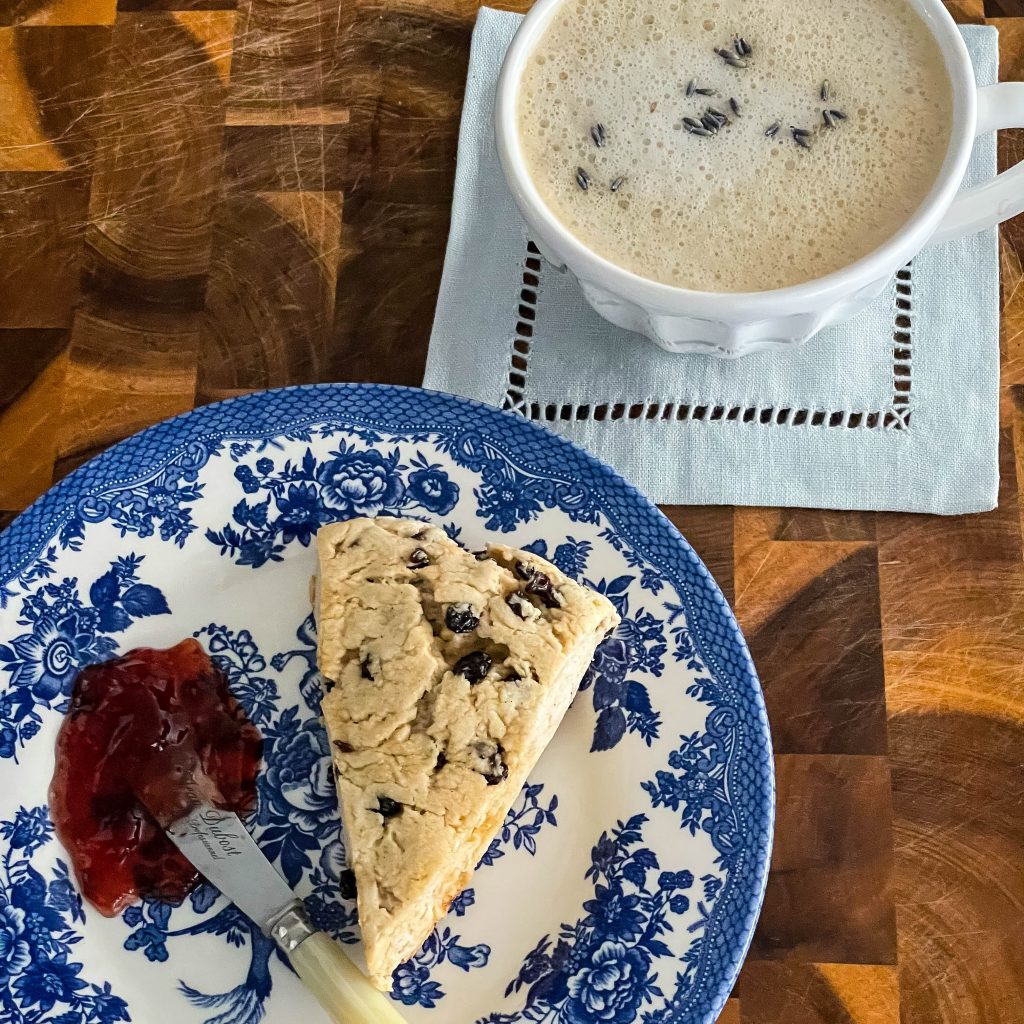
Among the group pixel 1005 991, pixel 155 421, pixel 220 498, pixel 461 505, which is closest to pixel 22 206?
pixel 155 421

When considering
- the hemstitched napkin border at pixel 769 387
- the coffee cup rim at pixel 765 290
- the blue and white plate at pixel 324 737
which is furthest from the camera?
the hemstitched napkin border at pixel 769 387

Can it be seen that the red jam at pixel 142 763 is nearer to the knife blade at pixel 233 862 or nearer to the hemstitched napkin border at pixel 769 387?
the knife blade at pixel 233 862

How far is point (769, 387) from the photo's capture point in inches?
66.9

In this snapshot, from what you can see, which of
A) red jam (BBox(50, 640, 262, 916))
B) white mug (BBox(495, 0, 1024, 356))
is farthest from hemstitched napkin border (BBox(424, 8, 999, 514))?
red jam (BBox(50, 640, 262, 916))

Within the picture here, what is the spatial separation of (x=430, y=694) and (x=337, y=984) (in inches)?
14.0

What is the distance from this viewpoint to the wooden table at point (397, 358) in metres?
1.54

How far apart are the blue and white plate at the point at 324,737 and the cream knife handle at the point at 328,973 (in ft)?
0.18

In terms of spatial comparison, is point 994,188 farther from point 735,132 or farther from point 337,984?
point 337,984

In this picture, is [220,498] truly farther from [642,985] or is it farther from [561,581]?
[642,985]

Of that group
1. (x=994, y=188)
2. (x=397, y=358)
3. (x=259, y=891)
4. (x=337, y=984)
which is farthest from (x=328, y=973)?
(x=994, y=188)

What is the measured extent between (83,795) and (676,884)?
2.52 feet

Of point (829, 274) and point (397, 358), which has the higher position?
point (829, 274)

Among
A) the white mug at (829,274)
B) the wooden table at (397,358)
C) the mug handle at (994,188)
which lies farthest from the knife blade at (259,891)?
the mug handle at (994,188)

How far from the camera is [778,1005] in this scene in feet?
4.98
